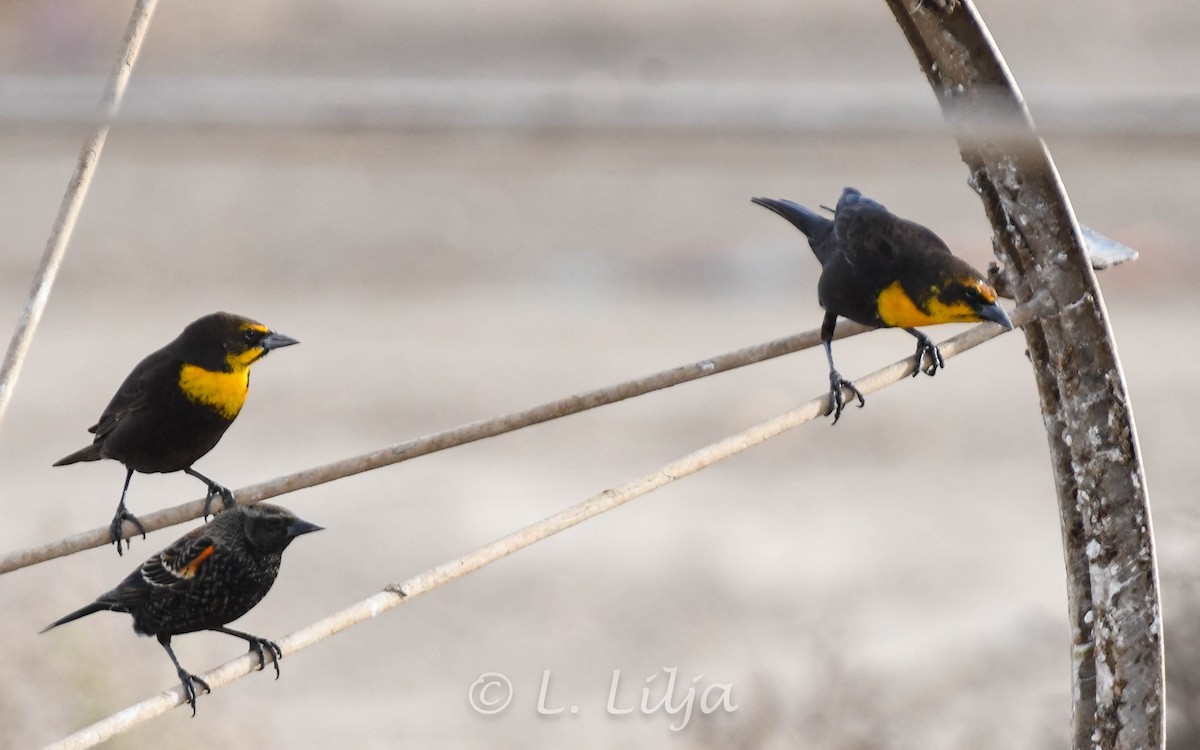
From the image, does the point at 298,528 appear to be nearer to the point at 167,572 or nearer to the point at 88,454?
the point at 167,572

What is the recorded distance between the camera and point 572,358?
1017 centimetres

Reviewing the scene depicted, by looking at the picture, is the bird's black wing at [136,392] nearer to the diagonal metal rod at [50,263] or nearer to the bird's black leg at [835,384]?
the diagonal metal rod at [50,263]

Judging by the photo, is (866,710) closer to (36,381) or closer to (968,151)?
(968,151)

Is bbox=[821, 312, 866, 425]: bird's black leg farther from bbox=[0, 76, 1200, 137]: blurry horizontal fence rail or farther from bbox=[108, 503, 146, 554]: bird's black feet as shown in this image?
bbox=[0, 76, 1200, 137]: blurry horizontal fence rail

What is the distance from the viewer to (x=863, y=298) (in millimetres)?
3010

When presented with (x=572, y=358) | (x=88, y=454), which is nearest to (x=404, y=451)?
(x=88, y=454)

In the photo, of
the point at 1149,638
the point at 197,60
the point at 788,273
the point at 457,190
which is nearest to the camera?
the point at 1149,638

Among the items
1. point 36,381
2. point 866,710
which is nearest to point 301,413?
point 36,381

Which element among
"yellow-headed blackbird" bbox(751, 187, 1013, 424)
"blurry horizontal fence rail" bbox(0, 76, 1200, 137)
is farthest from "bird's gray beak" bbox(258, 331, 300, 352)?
"blurry horizontal fence rail" bbox(0, 76, 1200, 137)

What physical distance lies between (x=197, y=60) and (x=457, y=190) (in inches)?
150

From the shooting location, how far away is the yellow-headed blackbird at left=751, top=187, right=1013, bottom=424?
9.22ft

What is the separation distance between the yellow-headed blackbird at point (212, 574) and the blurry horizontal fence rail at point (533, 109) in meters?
1.51

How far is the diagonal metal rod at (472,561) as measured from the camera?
201 cm

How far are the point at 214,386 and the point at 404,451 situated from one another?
2.38ft
